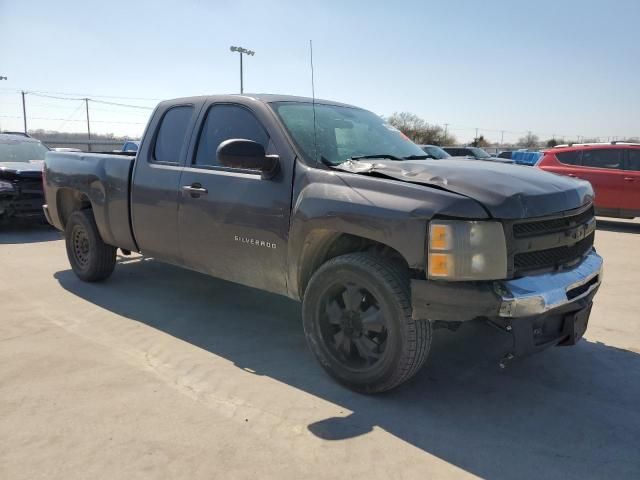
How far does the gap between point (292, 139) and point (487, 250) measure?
165 centimetres

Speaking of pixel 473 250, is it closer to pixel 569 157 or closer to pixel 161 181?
→ pixel 161 181

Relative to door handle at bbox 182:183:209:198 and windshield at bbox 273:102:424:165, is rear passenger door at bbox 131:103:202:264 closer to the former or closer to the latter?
door handle at bbox 182:183:209:198

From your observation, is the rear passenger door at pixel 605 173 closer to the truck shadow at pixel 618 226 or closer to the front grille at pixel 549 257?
the truck shadow at pixel 618 226

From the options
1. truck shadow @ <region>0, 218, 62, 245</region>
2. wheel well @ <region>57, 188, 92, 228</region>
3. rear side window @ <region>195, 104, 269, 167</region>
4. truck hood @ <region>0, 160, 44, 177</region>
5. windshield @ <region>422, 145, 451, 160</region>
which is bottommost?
truck shadow @ <region>0, 218, 62, 245</region>

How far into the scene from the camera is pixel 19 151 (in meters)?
10.8

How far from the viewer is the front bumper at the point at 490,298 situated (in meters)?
2.88

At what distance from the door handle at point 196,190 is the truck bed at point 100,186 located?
39.8 inches

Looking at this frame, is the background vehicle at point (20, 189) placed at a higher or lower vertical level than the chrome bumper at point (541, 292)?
higher

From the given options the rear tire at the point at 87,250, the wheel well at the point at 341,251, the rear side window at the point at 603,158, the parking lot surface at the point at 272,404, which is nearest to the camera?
the parking lot surface at the point at 272,404

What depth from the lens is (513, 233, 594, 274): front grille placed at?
120 inches

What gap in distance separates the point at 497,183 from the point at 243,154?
1.62 metres

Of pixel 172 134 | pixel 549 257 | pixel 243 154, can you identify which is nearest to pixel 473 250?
pixel 549 257

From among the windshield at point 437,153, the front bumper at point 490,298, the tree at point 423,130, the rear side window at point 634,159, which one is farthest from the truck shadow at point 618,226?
the tree at point 423,130

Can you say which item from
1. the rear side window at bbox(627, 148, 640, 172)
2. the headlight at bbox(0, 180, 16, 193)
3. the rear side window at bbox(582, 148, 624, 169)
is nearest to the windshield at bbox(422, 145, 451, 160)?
the rear side window at bbox(582, 148, 624, 169)
